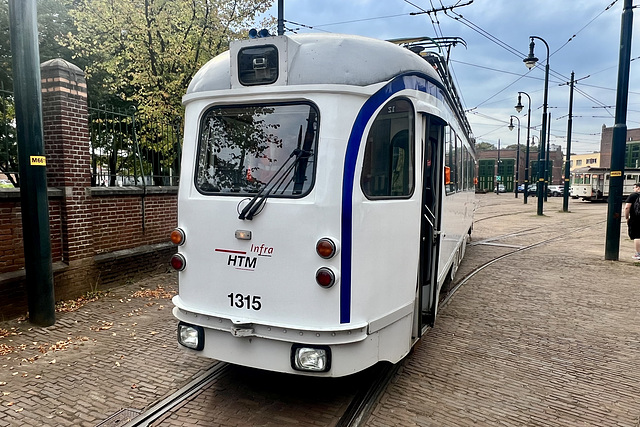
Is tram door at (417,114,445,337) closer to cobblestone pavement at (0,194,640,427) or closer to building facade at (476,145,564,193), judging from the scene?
cobblestone pavement at (0,194,640,427)

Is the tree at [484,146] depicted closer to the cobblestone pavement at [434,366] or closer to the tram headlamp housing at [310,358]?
the cobblestone pavement at [434,366]

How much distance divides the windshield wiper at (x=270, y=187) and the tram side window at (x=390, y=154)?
1.70 feet

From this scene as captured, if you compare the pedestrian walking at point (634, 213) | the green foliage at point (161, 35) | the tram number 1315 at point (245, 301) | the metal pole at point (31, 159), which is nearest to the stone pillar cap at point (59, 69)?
the metal pole at point (31, 159)

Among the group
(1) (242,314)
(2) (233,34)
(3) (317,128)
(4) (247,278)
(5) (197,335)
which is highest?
(2) (233,34)

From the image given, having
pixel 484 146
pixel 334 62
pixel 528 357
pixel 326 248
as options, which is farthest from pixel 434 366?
pixel 484 146

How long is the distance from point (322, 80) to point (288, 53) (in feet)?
1.15

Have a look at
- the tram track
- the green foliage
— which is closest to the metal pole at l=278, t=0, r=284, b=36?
the green foliage

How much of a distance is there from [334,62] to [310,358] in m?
2.25

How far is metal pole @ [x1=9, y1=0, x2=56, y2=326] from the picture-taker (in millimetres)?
5234

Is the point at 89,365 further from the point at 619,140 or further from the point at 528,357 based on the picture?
the point at 619,140

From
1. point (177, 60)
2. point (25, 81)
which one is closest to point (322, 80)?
point (25, 81)

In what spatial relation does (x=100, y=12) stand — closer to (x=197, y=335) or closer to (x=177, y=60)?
(x=177, y=60)

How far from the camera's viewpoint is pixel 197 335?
12.2ft

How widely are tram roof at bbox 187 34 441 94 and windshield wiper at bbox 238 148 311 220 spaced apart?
0.55 metres
